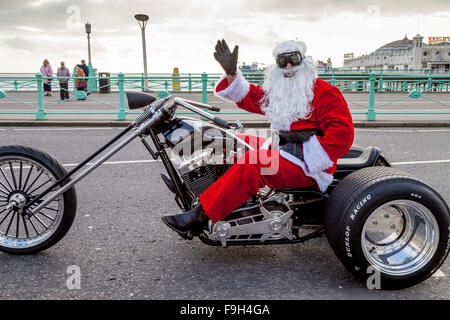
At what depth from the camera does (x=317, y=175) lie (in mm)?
2760

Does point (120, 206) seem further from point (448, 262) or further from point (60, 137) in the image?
point (60, 137)

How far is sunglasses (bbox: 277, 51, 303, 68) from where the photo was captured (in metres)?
2.96

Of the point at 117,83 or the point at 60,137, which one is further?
the point at 117,83

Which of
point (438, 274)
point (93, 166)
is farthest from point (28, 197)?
point (438, 274)

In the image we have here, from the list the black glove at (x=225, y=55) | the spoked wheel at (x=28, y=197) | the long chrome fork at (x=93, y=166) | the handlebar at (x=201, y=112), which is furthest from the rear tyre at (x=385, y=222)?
the spoked wheel at (x=28, y=197)

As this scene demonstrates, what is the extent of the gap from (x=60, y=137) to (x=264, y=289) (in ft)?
23.7

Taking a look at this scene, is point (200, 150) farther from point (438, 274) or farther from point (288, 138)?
point (438, 274)

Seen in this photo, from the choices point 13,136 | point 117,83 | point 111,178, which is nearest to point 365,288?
point 111,178

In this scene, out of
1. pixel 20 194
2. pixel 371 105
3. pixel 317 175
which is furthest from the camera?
pixel 371 105

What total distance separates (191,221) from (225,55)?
1.17 meters

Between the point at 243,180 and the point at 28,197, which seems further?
the point at 28,197

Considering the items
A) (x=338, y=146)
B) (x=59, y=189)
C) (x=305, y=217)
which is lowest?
(x=305, y=217)
